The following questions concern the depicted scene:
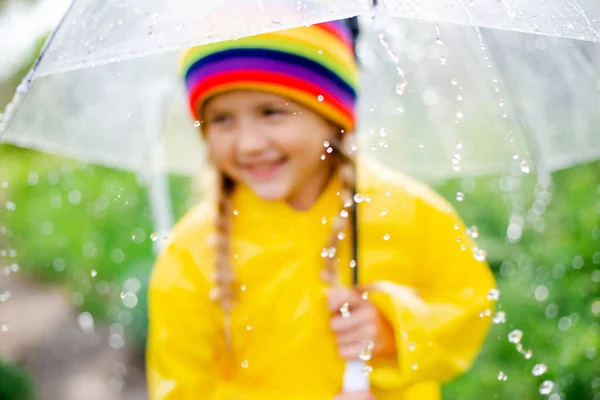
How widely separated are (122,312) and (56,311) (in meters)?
0.49

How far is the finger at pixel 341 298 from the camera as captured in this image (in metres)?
1.72

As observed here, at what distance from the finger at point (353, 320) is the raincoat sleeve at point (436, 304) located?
0.04 m

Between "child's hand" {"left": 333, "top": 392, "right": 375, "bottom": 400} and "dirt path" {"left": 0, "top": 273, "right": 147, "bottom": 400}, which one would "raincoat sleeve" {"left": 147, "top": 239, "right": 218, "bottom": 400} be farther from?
"dirt path" {"left": 0, "top": 273, "right": 147, "bottom": 400}

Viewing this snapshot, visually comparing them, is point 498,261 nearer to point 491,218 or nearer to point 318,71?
point 491,218

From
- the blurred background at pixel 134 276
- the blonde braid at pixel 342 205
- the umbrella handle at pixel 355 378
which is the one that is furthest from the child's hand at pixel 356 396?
the blurred background at pixel 134 276

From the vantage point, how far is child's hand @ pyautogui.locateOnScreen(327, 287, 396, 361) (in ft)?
5.62

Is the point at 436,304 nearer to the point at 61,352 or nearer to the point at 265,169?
the point at 265,169

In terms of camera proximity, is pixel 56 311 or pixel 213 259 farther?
pixel 56 311

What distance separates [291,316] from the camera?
179cm

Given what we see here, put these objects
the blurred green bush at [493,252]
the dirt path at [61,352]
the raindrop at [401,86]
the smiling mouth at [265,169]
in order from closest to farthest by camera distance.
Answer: the smiling mouth at [265,169]
the raindrop at [401,86]
the blurred green bush at [493,252]
the dirt path at [61,352]

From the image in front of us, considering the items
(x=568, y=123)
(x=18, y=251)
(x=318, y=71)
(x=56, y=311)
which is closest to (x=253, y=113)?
(x=318, y=71)

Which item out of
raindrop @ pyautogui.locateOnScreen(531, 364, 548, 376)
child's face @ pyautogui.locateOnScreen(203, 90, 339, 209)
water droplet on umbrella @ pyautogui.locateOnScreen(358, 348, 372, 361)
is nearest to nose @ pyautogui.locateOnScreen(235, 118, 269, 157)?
child's face @ pyautogui.locateOnScreen(203, 90, 339, 209)

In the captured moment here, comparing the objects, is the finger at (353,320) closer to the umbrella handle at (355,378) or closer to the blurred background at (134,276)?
the umbrella handle at (355,378)

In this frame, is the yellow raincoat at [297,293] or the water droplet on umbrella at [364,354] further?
the yellow raincoat at [297,293]
